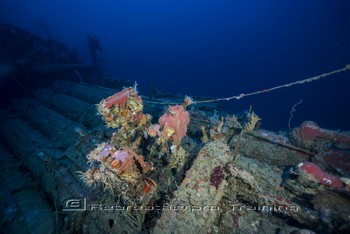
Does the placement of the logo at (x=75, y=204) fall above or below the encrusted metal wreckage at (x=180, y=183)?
below

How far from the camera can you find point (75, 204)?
Result: 3895mm

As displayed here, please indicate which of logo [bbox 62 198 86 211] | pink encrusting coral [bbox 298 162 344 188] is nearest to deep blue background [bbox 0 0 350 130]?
logo [bbox 62 198 86 211]

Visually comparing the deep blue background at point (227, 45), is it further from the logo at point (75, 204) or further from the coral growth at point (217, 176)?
the coral growth at point (217, 176)

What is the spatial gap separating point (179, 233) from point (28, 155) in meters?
6.21

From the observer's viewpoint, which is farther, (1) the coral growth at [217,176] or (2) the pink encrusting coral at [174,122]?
(2) the pink encrusting coral at [174,122]

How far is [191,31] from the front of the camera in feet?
506

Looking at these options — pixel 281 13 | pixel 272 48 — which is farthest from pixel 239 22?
pixel 272 48

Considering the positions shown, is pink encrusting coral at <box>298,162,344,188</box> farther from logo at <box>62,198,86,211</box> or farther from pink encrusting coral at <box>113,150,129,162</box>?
logo at <box>62,198,86,211</box>

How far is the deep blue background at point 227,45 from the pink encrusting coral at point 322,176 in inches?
451

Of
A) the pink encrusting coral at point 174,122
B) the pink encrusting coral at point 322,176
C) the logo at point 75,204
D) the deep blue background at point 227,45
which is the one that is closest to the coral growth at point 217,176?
the pink encrusting coral at point 174,122

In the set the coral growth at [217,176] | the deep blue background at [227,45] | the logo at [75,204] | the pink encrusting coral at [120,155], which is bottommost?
the logo at [75,204]

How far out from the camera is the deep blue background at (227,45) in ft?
161

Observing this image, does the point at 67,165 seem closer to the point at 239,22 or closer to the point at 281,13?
the point at 281,13

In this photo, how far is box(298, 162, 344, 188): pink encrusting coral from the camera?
3.08 metres
